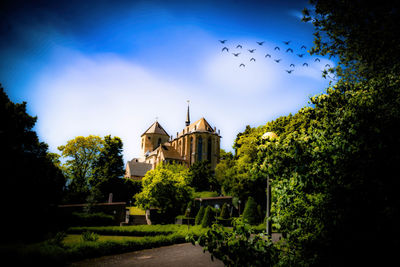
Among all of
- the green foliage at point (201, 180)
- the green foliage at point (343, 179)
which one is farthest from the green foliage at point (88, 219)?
the green foliage at point (343, 179)

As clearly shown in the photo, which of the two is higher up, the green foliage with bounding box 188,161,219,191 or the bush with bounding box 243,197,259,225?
the green foliage with bounding box 188,161,219,191

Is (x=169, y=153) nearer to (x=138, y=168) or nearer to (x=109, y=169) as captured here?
(x=138, y=168)

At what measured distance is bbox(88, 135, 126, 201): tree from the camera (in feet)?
116

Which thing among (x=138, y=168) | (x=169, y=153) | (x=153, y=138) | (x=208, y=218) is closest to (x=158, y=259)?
(x=208, y=218)

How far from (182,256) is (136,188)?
98.3 feet

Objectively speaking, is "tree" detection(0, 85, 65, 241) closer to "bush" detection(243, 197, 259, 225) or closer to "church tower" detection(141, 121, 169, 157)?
"bush" detection(243, 197, 259, 225)

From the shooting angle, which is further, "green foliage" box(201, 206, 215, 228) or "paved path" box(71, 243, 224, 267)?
"green foliage" box(201, 206, 215, 228)

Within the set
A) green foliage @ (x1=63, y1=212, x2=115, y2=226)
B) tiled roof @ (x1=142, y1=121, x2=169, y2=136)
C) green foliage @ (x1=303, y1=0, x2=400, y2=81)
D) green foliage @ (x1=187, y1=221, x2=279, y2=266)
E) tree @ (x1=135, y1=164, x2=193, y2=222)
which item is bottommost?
green foliage @ (x1=63, y1=212, x2=115, y2=226)

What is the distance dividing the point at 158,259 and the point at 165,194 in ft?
48.9

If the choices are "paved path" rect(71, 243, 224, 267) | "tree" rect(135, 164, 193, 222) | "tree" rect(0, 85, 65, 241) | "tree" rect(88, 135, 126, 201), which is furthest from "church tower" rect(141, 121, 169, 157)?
"paved path" rect(71, 243, 224, 267)

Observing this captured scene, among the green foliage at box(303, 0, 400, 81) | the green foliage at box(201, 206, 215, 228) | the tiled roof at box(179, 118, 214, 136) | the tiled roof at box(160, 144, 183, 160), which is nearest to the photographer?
the green foliage at box(303, 0, 400, 81)

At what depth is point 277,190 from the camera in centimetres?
432

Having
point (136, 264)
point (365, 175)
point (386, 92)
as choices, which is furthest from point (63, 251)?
point (386, 92)

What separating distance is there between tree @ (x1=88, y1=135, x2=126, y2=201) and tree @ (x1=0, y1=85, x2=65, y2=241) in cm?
1217
